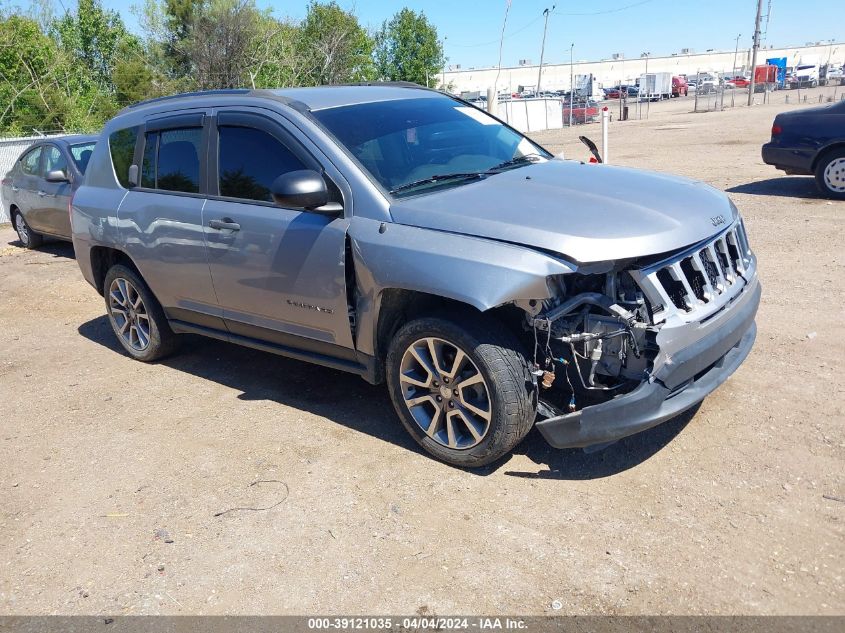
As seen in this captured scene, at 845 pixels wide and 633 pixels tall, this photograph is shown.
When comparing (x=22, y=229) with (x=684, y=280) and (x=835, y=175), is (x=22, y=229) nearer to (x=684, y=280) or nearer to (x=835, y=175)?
(x=684, y=280)

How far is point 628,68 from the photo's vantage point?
134m

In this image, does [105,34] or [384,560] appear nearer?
[384,560]

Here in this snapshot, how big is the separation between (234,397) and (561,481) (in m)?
2.52

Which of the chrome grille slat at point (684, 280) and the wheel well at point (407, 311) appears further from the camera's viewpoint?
the wheel well at point (407, 311)

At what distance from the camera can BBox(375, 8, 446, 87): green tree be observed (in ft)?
204

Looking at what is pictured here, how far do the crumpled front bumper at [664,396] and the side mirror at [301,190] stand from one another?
1684mm

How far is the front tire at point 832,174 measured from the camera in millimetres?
10562

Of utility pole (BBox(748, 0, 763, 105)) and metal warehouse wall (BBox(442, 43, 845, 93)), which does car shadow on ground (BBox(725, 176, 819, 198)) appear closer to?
utility pole (BBox(748, 0, 763, 105))

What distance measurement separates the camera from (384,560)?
11.1 feet

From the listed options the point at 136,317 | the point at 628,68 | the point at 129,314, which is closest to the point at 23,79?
the point at 129,314

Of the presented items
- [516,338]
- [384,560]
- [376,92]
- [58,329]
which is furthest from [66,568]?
[58,329]

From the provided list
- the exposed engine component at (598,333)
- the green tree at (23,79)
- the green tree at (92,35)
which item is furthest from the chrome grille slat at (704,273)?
the green tree at (92,35)

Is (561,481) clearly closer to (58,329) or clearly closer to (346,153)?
(346,153)

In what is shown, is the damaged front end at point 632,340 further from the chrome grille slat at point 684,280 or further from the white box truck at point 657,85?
the white box truck at point 657,85
